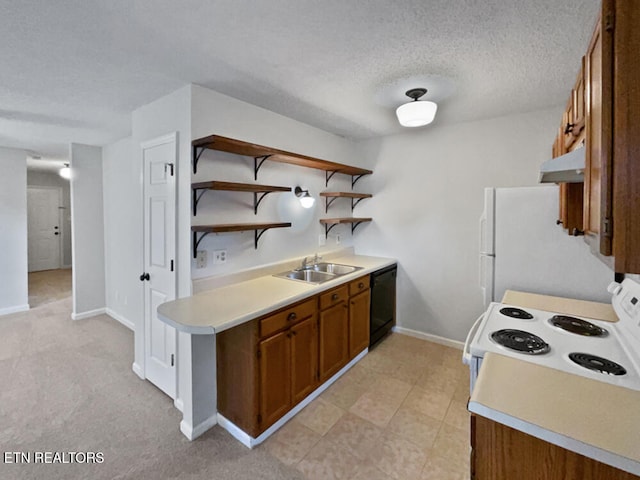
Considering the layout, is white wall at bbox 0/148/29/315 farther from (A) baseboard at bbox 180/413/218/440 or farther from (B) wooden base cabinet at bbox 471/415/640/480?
(B) wooden base cabinet at bbox 471/415/640/480

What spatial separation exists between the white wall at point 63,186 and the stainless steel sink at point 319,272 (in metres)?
7.18

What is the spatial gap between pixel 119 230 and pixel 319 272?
282cm

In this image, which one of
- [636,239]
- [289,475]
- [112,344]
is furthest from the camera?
[112,344]

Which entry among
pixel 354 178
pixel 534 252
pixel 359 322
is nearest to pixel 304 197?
pixel 354 178

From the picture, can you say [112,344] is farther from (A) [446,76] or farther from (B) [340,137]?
(A) [446,76]

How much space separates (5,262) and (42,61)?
3.93 metres

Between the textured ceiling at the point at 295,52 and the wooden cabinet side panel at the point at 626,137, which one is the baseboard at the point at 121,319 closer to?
the textured ceiling at the point at 295,52

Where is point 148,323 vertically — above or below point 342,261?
below

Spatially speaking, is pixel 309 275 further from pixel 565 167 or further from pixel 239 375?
pixel 565 167

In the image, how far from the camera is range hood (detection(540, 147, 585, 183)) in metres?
1.09

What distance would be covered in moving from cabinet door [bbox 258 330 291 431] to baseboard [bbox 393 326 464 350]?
1.95 m

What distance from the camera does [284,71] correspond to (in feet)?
6.37

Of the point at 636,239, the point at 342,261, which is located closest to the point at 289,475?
the point at 636,239

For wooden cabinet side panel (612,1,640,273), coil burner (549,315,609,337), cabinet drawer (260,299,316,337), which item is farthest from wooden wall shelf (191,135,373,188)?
coil burner (549,315,609,337)
